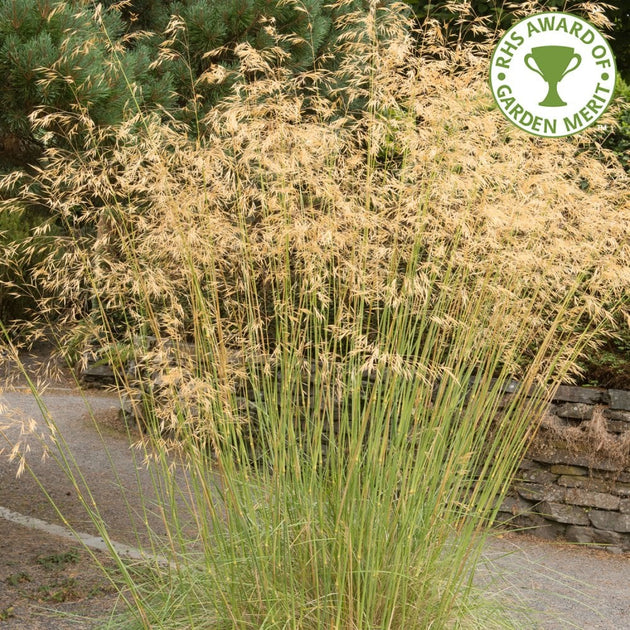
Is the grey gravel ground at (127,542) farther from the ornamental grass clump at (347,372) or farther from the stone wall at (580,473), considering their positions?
the ornamental grass clump at (347,372)

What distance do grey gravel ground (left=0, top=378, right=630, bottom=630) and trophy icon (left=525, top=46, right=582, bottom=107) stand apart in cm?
258

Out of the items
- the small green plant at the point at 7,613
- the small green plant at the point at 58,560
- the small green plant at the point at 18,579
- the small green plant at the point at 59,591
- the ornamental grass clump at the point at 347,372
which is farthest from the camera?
the small green plant at the point at 58,560

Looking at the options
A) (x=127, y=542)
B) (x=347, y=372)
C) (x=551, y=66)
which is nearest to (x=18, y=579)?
(x=127, y=542)

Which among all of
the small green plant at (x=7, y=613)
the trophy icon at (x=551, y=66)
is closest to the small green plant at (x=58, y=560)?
the small green plant at (x=7, y=613)

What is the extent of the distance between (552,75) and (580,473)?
2679mm

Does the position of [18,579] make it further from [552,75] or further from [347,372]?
[552,75]

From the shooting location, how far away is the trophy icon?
4449 millimetres

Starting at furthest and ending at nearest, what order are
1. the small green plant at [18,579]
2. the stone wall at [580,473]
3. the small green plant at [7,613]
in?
the stone wall at [580,473]
the small green plant at [18,579]
the small green plant at [7,613]

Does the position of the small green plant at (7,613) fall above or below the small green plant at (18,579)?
above

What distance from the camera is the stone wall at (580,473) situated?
206 inches

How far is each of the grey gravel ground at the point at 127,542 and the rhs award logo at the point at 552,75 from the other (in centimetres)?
231

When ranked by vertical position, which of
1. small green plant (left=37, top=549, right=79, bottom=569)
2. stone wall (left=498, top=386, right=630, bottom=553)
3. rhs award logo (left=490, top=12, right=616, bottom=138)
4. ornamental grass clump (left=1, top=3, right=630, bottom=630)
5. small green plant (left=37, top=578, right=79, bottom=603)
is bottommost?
small green plant (left=37, top=549, right=79, bottom=569)

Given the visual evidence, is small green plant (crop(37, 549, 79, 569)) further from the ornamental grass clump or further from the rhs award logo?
the rhs award logo

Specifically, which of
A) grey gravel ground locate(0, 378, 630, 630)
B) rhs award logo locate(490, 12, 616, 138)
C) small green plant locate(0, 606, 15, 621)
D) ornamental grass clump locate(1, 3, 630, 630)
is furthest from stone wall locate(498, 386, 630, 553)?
small green plant locate(0, 606, 15, 621)
